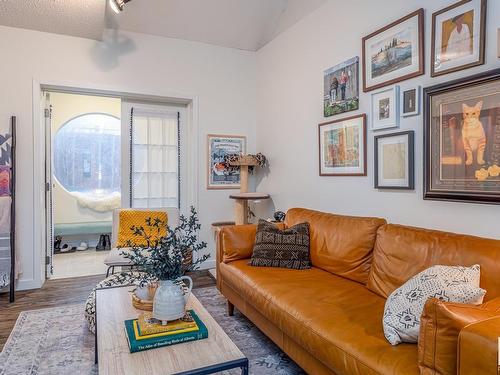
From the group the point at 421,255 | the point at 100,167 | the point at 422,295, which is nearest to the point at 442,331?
the point at 422,295

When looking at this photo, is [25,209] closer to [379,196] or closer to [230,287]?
[230,287]

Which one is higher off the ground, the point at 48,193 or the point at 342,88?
the point at 342,88

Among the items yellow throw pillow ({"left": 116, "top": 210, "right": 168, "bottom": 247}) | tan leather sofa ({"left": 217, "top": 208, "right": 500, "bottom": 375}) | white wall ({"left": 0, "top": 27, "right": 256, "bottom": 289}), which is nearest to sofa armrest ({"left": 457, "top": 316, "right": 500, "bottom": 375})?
tan leather sofa ({"left": 217, "top": 208, "right": 500, "bottom": 375})

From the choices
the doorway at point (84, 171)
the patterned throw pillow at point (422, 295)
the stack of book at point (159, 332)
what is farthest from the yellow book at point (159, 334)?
the doorway at point (84, 171)

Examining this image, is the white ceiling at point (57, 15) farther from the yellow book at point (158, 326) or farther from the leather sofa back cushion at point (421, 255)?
the leather sofa back cushion at point (421, 255)

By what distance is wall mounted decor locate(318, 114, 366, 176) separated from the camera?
2.80 metres

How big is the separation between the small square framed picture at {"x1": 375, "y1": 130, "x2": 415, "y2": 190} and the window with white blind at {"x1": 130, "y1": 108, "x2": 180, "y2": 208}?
8.59 feet

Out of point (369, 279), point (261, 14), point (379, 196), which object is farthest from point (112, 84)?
point (369, 279)

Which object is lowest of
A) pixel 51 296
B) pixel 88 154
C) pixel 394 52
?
pixel 51 296

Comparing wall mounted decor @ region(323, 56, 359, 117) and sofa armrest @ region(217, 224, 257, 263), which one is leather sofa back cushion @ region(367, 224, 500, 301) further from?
wall mounted decor @ region(323, 56, 359, 117)

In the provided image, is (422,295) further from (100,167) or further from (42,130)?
(100,167)

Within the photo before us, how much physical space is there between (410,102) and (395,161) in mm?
416

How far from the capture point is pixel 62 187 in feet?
18.5

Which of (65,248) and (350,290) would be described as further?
(65,248)
